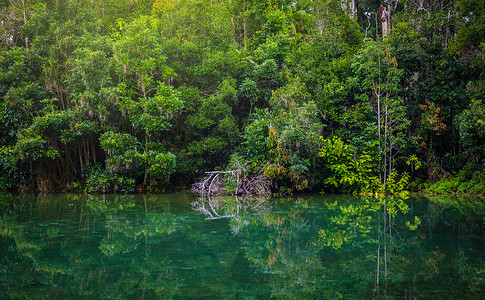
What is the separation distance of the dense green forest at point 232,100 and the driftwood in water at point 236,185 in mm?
222

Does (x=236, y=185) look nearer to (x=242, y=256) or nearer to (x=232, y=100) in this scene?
(x=232, y=100)

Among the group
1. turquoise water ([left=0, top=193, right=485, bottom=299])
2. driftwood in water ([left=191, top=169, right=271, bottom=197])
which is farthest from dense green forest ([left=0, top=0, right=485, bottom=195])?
turquoise water ([left=0, top=193, right=485, bottom=299])

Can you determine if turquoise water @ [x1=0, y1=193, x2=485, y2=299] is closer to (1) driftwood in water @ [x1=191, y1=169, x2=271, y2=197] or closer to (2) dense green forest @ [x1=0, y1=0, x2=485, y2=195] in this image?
(1) driftwood in water @ [x1=191, y1=169, x2=271, y2=197]

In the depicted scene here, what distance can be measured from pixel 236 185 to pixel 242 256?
8.91 m

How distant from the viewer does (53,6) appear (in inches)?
615

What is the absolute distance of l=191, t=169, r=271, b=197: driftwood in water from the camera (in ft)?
42.7

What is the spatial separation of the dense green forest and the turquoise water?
5.78 metres

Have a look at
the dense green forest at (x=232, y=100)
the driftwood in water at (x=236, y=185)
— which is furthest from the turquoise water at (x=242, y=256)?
the dense green forest at (x=232, y=100)

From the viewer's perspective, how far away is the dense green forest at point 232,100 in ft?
44.2

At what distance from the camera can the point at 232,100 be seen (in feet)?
51.9

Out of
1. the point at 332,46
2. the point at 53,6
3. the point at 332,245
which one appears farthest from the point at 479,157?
the point at 53,6

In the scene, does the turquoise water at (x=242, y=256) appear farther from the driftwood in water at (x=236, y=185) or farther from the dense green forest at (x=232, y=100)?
the dense green forest at (x=232, y=100)

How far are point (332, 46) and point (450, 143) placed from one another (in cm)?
626

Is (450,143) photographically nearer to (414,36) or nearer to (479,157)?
(479,157)
